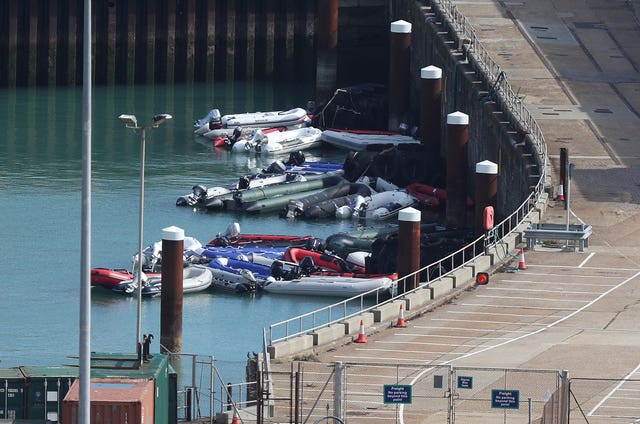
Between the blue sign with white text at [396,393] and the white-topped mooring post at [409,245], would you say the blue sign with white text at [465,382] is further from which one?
the white-topped mooring post at [409,245]

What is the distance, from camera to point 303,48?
11456 centimetres

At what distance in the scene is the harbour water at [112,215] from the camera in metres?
64.4

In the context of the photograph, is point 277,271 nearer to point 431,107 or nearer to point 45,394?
point 431,107

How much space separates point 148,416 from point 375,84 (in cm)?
6590

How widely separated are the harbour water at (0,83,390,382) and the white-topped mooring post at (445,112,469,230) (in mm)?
4435

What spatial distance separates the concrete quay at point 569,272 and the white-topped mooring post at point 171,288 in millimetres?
6658

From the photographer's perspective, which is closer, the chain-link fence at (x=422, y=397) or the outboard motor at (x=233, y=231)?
the chain-link fence at (x=422, y=397)

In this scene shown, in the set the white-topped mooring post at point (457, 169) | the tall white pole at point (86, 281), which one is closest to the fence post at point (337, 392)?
the tall white pole at point (86, 281)

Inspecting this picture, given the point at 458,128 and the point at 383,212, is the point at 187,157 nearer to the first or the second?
the point at 383,212

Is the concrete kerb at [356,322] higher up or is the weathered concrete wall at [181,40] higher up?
the weathered concrete wall at [181,40]

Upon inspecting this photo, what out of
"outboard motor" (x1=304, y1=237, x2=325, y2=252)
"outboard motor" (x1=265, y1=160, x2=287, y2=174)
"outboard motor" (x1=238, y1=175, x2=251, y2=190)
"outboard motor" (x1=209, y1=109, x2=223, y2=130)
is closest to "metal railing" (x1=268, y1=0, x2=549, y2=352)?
"outboard motor" (x1=304, y1=237, x2=325, y2=252)

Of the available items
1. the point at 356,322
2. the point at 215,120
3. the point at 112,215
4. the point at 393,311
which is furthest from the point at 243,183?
the point at 356,322

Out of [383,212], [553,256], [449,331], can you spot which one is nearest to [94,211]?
[383,212]

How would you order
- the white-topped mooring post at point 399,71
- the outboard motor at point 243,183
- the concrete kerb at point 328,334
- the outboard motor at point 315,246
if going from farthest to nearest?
the white-topped mooring post at point 399,71, the outboard motor at point 243,183, the outboard motor at point 315,246, the concrete kerb at point 328,334
